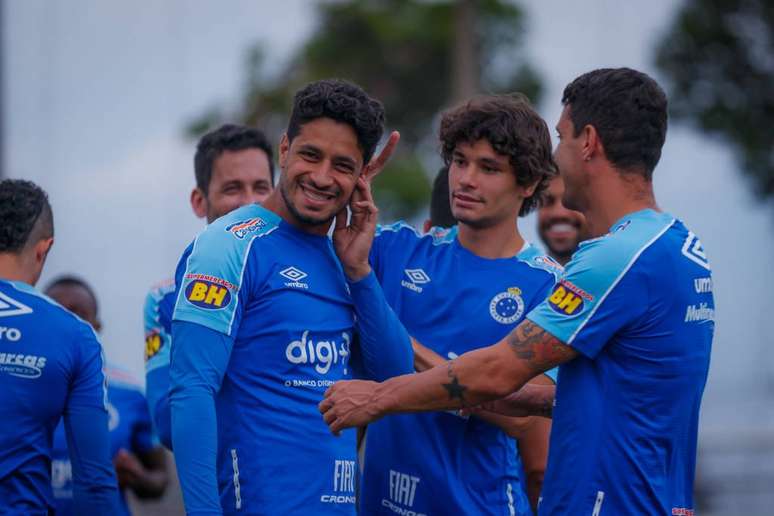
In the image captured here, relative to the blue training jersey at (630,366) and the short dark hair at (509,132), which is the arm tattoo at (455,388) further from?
the short dark hair at (509,132)

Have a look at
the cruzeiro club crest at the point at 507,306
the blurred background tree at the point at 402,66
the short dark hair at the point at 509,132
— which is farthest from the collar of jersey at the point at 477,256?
the blurred background tree at the point at 402,66

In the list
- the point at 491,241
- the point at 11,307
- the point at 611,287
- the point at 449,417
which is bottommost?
the point at 449,417

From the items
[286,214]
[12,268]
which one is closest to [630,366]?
[286,214]

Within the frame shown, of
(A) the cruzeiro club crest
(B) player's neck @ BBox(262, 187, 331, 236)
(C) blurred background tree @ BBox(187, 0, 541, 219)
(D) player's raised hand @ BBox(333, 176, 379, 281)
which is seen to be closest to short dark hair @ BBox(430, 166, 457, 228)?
(A) the cruzeiro club crest

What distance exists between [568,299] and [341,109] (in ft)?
3.62

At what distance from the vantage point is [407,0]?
20406mm

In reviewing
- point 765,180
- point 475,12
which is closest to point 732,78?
point 765,180

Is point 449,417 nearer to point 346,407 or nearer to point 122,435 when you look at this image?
point 346,407

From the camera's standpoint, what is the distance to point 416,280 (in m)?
4.82

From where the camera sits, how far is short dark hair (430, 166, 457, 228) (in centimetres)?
548

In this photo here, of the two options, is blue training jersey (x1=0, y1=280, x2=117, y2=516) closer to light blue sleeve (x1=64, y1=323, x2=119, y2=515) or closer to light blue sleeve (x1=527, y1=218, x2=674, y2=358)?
light blue sleeve (x1=64, y1=323, x2=119, y2=515)

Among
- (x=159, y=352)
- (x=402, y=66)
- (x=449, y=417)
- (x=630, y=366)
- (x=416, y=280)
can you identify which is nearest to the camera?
(x=630, y=366)

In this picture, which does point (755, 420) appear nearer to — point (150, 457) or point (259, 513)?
point (150, 457)

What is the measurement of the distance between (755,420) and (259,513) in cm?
1766
